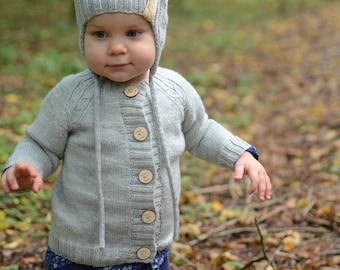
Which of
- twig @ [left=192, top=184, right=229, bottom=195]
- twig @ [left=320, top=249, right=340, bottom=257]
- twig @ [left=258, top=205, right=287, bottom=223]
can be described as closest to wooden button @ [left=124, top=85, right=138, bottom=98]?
twig @ [left=320, top=249, right=340, bottom=257]

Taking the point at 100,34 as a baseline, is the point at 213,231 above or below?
below

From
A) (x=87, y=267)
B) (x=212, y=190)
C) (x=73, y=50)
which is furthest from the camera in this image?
(x=73, y=50)

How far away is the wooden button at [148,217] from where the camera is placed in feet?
8.47

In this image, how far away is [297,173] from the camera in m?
5.63

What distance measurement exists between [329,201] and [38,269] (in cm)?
233

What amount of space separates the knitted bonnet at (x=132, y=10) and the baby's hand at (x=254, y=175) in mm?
583

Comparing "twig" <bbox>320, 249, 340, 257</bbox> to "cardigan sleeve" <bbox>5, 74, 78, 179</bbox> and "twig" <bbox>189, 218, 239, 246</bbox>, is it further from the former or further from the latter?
"cardigan sleeve" <bbox>5, 74, 78, 179</bbox>

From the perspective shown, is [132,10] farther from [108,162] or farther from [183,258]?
[183,258]

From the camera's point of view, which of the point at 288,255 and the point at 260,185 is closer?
the point at 260,185

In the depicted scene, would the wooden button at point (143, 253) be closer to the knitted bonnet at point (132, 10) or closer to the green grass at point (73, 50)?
the knitted bonnet at point (132, 10)

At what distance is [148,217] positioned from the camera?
2590mm

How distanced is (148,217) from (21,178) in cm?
56

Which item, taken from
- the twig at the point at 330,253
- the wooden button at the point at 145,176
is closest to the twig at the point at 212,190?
the twig at the point at 330,253

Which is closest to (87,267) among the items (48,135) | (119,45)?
(48,135)
